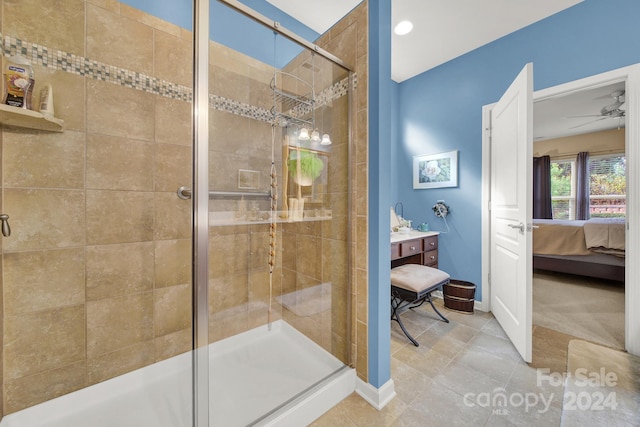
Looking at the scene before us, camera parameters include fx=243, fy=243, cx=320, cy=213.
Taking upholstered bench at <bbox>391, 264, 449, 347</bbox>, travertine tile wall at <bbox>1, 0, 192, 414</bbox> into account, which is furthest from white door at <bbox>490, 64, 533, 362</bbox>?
travertine tile wall at <bbox>1, 0, 192, 414</bbox>

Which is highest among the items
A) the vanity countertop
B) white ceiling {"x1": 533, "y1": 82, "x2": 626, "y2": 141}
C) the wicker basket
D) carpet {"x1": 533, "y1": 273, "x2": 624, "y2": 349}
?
white ceiling {"x1": 533, "y1": 82, "x2": 626, "y2": 141}

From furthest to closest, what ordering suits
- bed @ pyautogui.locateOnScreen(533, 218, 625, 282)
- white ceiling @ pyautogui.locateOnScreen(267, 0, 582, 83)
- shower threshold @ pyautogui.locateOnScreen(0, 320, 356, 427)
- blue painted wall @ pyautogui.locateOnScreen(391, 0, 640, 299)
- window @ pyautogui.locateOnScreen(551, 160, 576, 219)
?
window @ pyautogui.locateOnScreen(551, 160, 576, 219) < bed @ pyautogui.locateOnScreen(533, 218, 625, 282) < white ceiling @ pyautogui.locateOnScreen(267, 0, 582, 83) < blue painted wall @ pyautogui.locateOnScreen(391, 0, 640, 299) < shower threshold @ pyautogui.locateOnScreen(0, 320, 356, 427)

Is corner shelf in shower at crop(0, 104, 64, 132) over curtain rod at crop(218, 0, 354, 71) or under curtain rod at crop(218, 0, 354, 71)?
under

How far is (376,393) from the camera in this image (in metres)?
1.37

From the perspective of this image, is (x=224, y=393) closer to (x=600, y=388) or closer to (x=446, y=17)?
(x=600, y=388)

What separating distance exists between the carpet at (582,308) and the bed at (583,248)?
0.19 meters

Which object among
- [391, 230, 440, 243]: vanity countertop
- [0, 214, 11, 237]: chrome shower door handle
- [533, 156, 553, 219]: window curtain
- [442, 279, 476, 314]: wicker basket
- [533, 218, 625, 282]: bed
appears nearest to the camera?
[0, 214, 11, 237]: chrome shower door handle

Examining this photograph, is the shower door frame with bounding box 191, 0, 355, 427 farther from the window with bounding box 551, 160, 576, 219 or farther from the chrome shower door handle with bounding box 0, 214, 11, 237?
the window with bounding box 551, 160, 576, 219

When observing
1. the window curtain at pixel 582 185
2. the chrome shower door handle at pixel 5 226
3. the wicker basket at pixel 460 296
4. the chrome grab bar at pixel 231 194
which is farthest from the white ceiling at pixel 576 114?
the chrome shower door handle at pixel 5 226

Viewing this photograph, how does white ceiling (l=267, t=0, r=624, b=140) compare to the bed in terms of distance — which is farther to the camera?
the bed

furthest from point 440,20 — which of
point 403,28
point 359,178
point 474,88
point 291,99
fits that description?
point 359,178

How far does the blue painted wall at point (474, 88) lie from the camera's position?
1867 millimetres

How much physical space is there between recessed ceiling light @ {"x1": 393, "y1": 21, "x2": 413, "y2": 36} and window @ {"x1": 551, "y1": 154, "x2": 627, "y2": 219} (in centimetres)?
Answer: 584

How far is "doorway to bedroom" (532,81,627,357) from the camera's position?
2.38 m
